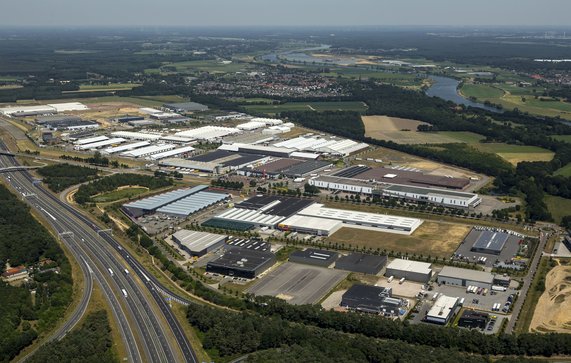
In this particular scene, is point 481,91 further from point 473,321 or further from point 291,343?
point 291,343

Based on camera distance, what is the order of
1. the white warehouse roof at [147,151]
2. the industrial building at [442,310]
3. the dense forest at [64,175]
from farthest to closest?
the white warehouse roof at [147,151] < the dense forest at [64,175] < the industrial building at [442,310]

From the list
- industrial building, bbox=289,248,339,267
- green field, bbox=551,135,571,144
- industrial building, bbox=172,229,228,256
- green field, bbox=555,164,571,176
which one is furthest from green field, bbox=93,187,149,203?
green field, bbox=551,135,571,144

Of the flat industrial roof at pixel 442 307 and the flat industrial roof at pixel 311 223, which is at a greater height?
the flat industrial roof at pixel 442 307

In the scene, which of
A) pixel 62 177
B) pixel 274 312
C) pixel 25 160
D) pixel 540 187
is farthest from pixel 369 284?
pixel 25 160

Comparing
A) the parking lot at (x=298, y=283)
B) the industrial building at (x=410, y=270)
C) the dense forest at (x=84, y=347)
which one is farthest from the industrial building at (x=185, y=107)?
the dense forest at (x=84, y=347)

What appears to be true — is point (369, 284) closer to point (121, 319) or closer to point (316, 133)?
point (121, 319)

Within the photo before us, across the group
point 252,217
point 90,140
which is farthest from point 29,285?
point 90,140

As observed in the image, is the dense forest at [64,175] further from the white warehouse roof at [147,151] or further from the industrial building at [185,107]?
the industrial building at [185,107]
